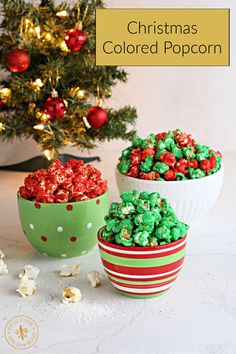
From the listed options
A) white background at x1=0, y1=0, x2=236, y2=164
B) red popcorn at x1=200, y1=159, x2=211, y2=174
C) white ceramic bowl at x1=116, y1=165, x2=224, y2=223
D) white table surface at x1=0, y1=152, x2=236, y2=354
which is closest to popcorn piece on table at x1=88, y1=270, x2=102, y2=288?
white table surface at x1=0, y1=152, x2=236, y2=354

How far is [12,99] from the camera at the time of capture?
1.77 m

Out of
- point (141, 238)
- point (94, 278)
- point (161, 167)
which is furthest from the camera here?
point (161, 167)

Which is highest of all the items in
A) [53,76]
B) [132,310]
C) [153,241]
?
[53,76]

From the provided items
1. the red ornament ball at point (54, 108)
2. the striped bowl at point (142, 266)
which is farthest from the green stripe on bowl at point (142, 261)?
the red ornament ball at point (54, 108)

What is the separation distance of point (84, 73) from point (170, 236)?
1.00 metres

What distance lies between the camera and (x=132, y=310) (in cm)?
95

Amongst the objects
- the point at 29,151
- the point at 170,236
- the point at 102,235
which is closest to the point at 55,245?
the point at 102,235

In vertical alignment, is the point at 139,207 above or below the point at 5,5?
below

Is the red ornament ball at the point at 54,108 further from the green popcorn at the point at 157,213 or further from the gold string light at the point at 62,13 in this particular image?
the green popcorn at the point at 157,213

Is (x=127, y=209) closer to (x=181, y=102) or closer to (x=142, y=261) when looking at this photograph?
(x=142, y=261)

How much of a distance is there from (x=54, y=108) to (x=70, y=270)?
741 millimetres

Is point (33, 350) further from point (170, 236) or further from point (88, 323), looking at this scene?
point (170, 236)

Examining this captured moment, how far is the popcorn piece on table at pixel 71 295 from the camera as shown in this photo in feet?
3.18

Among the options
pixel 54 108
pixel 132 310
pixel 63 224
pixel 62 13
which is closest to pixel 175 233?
pixel 132 310
